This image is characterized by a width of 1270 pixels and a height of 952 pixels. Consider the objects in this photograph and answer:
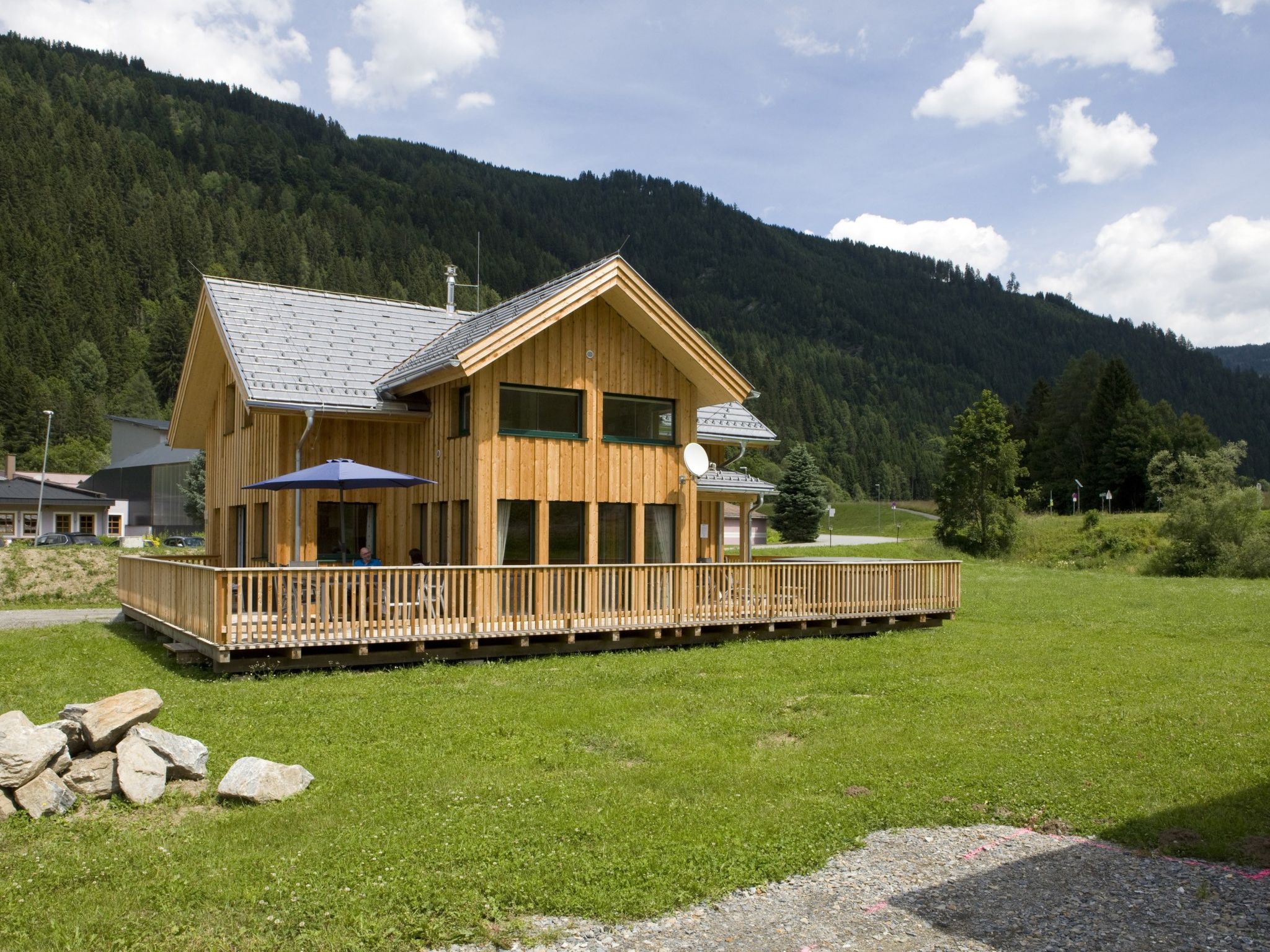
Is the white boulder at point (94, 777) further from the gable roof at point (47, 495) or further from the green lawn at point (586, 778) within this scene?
the gable roof at point (47, 495)

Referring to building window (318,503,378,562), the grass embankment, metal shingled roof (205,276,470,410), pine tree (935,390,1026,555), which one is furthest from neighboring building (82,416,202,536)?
building window (318,503,378,562)

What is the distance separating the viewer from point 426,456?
62.5 feet

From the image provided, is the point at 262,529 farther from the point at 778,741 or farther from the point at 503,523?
the point at 778,741

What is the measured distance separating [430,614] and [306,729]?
4518 millimetres

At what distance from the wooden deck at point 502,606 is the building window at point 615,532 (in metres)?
1.64

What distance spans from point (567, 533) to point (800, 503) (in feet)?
179

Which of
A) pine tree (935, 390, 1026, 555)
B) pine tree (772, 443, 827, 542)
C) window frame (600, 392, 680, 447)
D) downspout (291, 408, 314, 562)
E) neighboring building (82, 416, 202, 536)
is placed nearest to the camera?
downspout (291, 408, 314, 562)

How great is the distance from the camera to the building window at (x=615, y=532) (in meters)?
Result: 18.9

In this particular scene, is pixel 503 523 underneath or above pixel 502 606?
above

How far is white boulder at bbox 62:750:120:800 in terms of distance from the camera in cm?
823

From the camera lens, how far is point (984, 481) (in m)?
58.7

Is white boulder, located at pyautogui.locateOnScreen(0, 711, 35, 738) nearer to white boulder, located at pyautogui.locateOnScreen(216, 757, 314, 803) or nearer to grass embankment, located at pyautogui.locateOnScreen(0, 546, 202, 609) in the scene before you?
white boulder, located at pyautogui.locateOnScreen(216, 757, 314, 803)

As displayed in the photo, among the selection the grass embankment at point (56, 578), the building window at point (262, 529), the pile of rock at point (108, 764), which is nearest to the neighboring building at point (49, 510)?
the grass embankment at point (56, 578)

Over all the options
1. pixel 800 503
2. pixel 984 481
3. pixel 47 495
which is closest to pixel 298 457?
pixel 984 481
